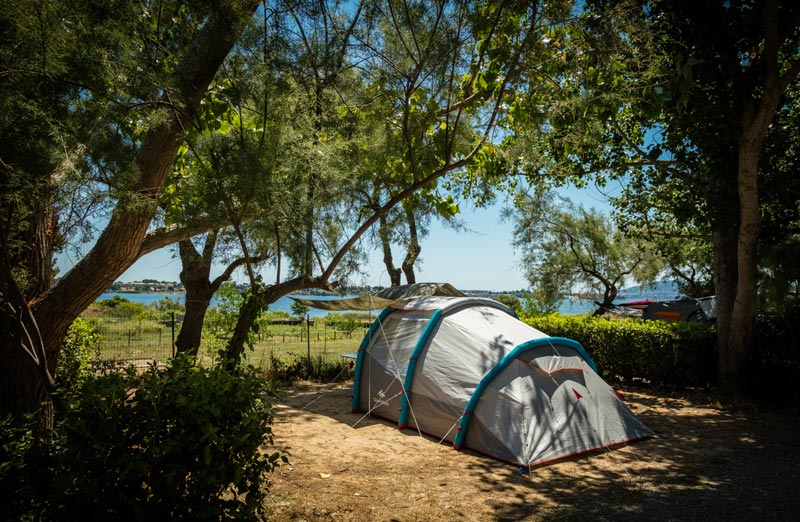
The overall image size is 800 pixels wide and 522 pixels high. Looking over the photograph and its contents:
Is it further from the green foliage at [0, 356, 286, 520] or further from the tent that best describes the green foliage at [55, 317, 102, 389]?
the tent

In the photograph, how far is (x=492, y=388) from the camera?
6.46m

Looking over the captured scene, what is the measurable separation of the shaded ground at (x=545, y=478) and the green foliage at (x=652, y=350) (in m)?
2.08

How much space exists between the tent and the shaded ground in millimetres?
230

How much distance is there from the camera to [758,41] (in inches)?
348

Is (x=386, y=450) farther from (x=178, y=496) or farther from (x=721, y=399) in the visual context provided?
Result: (x=721, y=399)

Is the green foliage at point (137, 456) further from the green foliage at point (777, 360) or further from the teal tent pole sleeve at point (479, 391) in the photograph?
the green foliage at point (777, 360)

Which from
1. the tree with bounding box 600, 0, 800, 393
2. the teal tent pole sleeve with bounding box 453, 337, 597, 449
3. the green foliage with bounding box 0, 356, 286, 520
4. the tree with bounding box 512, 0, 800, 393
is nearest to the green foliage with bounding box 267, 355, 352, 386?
the teal tent pole sleeve with bounding box 453, 337, 597, 449

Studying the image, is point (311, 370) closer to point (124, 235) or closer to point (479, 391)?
point (479, 391)

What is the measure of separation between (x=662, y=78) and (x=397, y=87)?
3.37 metres

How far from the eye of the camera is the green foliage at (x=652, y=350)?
9.96 meters

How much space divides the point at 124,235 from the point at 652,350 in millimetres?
9915

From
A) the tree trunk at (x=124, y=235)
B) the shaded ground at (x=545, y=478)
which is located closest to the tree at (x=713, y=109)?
the shaded ground at (x=545, y=478)

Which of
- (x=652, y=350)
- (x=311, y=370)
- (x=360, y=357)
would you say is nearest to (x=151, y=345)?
(x=311, y=370)

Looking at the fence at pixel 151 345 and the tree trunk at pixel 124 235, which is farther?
the fence at pixel 151 345
